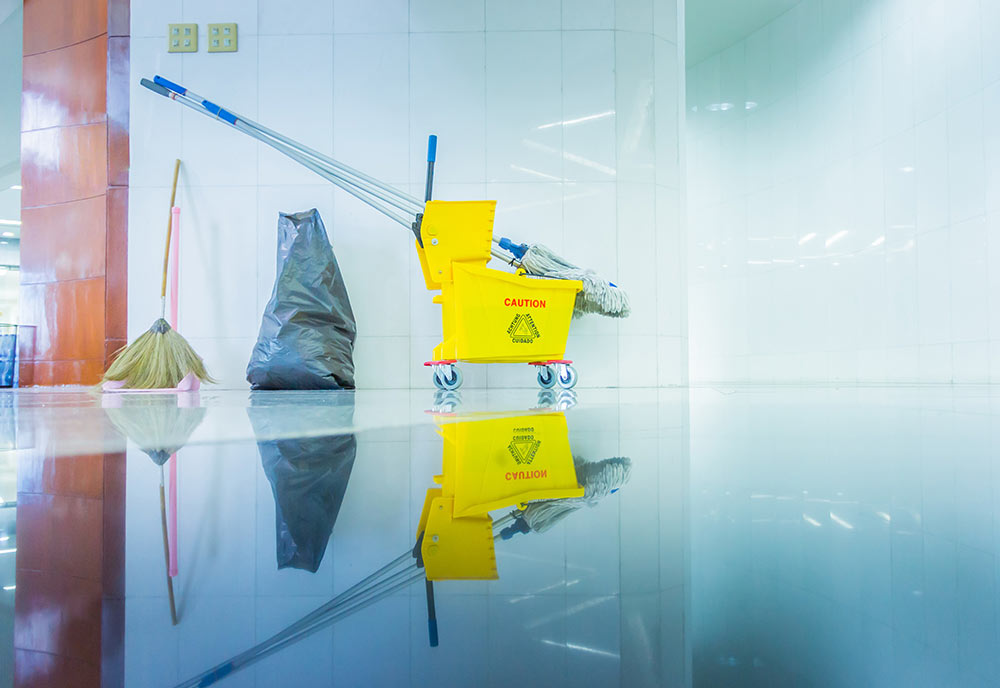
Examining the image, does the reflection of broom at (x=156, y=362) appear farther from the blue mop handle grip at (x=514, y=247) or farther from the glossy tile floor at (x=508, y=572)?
the glossy tile floor at (x=508, y=572)

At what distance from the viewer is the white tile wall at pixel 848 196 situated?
3646mm

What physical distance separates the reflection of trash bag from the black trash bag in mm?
2144

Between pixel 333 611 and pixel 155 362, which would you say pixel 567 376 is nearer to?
pixel 155 362

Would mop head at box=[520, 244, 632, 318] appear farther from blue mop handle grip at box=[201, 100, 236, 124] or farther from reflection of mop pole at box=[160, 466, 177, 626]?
reflection of mop pole at box=[160, 466, 177, 626]

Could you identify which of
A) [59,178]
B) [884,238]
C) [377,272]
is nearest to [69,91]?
[59,178]

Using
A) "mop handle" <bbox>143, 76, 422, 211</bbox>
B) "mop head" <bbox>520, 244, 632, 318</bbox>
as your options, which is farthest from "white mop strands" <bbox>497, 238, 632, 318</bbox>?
"mop handle" <bbox>143, 76, 422, 211</bbox>

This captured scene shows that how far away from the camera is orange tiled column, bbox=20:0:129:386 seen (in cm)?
405

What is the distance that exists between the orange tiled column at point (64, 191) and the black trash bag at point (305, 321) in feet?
4.38

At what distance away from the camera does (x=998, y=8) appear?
11.5 ft

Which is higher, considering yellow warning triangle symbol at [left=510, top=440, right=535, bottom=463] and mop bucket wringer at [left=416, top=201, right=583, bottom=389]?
mop bucket wringer at [left=416, top=201, right=583, bottom=389]

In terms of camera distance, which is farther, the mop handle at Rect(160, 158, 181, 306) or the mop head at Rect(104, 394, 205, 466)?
the mop handle at Rect(160, 158, 181, 306)

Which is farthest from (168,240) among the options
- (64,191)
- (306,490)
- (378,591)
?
(378,591)

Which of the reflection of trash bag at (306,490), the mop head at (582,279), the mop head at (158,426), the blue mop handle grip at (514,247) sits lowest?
the mop head at (158,426)

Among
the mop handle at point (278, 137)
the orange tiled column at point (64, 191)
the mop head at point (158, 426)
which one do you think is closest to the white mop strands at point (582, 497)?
the mop head at point (158, 426)
